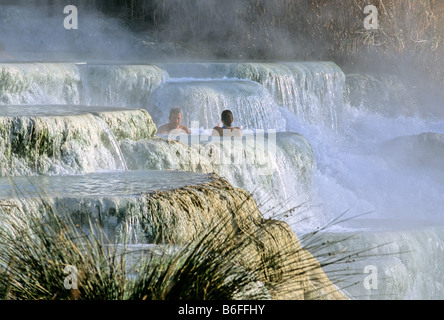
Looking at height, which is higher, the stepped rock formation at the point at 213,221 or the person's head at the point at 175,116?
the person's head at the point at 175,116

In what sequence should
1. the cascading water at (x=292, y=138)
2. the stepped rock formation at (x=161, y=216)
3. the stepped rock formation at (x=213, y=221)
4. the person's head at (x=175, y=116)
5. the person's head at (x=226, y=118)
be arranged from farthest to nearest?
the person's head at (x=226, y=118) < the person's head at (x=175, y=116) < the cascading water at (x=292, y=138) < the stepped rock formation at (x=161, y=216) < the stepped rock formation at (x=213, y=221)

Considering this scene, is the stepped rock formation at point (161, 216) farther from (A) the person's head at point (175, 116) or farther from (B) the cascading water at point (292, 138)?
(A) the person's head at point (175, 116)

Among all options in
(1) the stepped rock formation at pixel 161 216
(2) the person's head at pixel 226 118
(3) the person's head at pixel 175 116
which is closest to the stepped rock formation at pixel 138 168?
(1) the stepped rock formation at pixel 161 216

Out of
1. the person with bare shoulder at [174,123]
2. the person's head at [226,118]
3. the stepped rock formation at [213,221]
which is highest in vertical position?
the person's head at [226,118]

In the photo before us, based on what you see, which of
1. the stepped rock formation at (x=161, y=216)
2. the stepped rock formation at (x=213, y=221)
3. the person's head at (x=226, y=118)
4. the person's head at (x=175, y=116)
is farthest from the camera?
the person's head at (x=226, y=118)

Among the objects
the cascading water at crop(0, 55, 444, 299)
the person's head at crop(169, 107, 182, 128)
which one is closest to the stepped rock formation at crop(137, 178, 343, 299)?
the cascading water at crop(0, 55, 444, 299)

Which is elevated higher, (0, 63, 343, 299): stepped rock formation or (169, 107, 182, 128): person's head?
(169, 107, 182, 128): person's head

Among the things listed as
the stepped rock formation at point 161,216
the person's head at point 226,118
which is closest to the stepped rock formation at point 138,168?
the stepped rock formation at point 161,216

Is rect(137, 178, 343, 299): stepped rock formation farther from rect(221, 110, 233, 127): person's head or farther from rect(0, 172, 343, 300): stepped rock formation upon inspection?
rect(221, 110, 233, 127): person's head

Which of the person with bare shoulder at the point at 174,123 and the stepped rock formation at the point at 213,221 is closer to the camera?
the stepped rock formation at the point at 213,221

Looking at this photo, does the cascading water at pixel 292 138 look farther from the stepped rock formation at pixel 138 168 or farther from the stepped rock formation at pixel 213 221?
the stepped rock formation at pixel 213 221

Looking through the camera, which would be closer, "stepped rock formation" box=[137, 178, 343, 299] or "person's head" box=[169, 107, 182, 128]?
"stepped rock formation" box=[137, 178, 343, 299]

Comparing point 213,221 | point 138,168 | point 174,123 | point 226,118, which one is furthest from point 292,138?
point 213,221

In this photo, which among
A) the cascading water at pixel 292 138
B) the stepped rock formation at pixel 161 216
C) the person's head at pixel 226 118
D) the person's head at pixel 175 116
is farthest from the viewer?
the person's head at pixel 226 118
